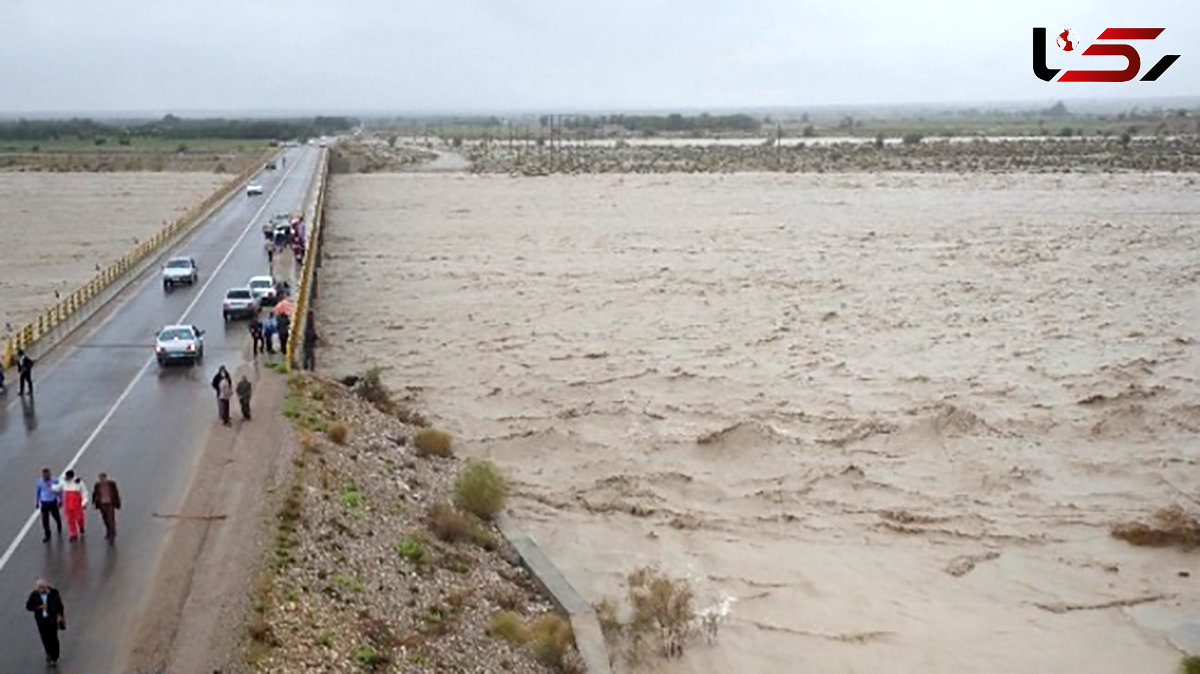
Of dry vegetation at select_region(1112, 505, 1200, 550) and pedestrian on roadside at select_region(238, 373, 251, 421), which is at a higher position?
pedestrian on roadside at select_region(238, 373, 251, 421)

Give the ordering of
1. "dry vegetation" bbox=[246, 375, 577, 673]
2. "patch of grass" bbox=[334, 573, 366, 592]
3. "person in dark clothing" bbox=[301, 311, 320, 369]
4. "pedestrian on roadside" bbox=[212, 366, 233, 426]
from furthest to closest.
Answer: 1. "person in dark clothing" bbox=[301, 311, 320, 369]
2. "pedestrian on roadside" bbox=[212, 366, 233, 426]
3. "patch of grass" bbox=[334, 573, 366, 592]
4. "dry vegetation" bbox=[246, 375, 577, 673]

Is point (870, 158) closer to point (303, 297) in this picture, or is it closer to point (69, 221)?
point (69, 221)

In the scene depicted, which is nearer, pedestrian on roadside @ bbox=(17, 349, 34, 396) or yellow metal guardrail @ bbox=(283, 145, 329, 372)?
pedestrian on roadside @ bbox=(17, 349, 34, 396)

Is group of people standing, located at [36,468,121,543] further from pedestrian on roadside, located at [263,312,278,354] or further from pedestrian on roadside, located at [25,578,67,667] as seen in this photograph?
pedestrian on roadside, located at [263,312,278,354]

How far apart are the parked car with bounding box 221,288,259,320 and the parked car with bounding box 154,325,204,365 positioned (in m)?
5.38

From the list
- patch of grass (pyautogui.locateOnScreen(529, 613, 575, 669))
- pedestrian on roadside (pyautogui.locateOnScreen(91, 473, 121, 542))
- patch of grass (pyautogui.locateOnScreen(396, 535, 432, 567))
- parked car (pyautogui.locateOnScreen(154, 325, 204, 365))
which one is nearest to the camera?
patch of grass (pyautogui.locateOnScreen(529, 613, 575, 669))

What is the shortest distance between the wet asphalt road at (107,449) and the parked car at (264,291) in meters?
1.30

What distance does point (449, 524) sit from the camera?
804 inches

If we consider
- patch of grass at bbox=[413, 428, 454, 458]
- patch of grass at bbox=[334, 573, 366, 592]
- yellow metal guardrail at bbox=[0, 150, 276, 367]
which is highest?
yellow metal guardrail at bbox=[0, 150, 276, 367]

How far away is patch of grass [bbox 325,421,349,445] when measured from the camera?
2400 cm

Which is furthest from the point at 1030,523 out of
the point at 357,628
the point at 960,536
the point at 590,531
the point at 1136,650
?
the point at 357,628

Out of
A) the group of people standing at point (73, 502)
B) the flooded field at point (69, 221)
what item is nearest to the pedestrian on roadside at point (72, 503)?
the group of people standing at point (73, 502)

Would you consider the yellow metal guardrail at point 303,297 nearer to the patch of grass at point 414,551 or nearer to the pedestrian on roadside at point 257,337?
the pedestrian on roadside at point 257,337

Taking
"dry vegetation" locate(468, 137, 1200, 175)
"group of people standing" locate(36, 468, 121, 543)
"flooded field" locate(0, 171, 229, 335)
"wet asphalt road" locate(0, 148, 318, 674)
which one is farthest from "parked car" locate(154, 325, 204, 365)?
"dry vegetation" locate(468, 137, 1200, 175)
